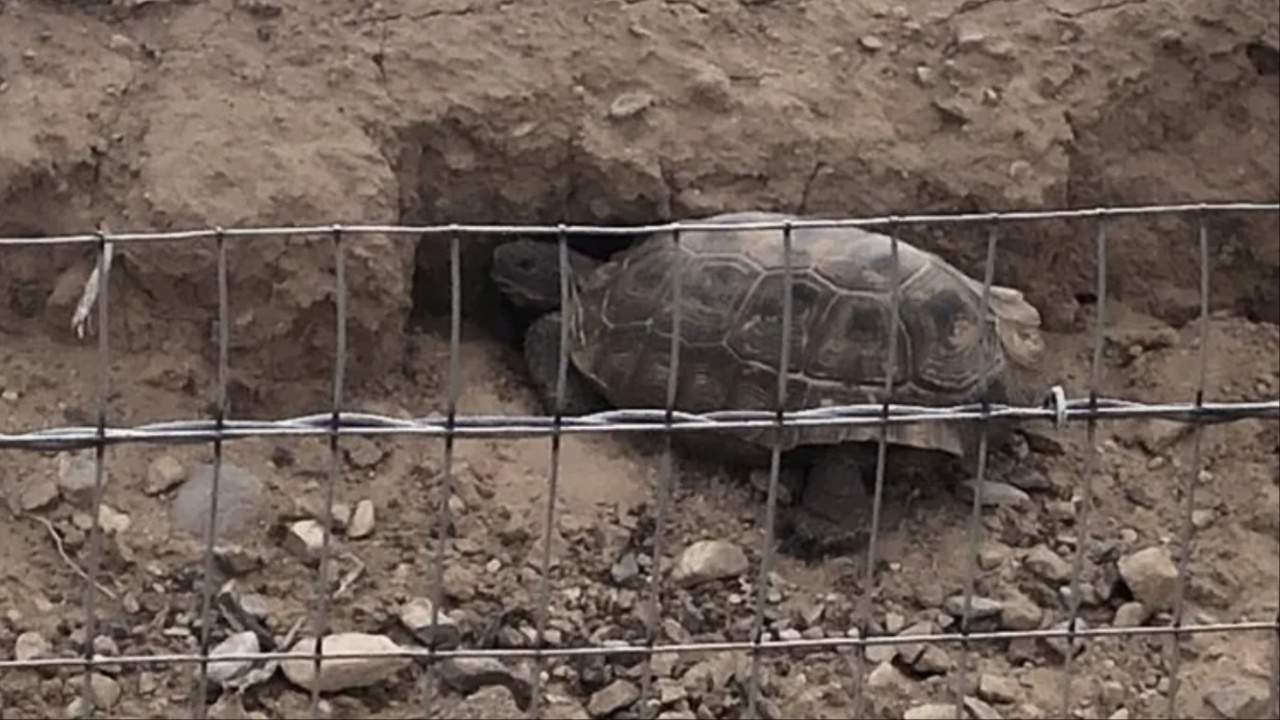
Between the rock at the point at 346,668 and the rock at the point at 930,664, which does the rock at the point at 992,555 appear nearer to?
the rock at the point at 930,664

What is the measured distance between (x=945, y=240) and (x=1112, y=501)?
0.62m

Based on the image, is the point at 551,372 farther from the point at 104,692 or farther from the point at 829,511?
the point at 104,692

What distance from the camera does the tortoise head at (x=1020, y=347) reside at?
14.4ft

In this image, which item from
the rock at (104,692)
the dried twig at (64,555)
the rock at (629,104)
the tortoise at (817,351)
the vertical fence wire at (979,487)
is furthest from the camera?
the rock at (629,104)

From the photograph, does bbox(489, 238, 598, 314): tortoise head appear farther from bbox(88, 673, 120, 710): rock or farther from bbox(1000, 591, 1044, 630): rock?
bbox(88, 673, 120, 710): rock

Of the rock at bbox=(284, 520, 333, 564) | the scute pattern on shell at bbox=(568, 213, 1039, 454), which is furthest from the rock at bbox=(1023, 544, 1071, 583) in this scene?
the rock at bbox=(284, 520, 333, 564)

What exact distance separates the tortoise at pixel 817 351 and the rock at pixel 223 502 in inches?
22.8

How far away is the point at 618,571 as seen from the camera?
13.3 ft

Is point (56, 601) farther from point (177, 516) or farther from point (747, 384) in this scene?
point (747, 384)

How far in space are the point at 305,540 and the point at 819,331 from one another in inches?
37.4

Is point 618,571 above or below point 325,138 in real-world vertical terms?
below

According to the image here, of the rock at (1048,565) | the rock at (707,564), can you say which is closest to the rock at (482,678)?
the rock at (707,564)

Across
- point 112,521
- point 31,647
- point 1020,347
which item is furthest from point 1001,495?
point 31,647

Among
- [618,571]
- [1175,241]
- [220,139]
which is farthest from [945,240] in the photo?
[220,139]
